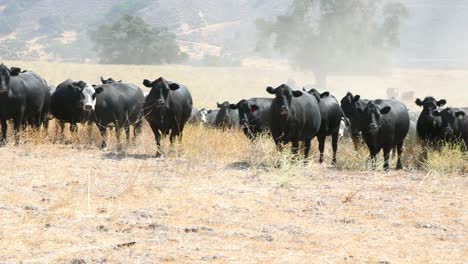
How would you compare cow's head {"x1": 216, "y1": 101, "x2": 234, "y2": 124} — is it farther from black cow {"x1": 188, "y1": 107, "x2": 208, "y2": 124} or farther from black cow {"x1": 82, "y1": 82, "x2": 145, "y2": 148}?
black cow {"x1": 82, "y1": 82, "x2": 145, "y2": 148}

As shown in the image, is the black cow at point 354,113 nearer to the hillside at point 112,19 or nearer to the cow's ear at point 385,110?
the cow's ear at point 385,110

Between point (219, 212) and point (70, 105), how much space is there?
915 centimetres

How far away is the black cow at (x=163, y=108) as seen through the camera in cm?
1555

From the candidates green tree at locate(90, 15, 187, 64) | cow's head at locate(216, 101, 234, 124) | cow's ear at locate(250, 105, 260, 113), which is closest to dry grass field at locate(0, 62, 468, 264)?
cow's ear at locate(250, 105, 260, 113)

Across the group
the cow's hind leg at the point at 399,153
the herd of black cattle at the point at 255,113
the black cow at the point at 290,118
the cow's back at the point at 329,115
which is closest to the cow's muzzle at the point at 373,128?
the herd of black cattle at the point at 255,113

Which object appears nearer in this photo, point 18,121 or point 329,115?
point 18,121

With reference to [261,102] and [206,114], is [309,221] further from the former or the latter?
[206,114]

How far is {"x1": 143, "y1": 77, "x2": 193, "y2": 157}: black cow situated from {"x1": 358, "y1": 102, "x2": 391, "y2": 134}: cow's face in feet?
13.3

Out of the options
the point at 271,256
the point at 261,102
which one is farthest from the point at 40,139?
the point at 271,256

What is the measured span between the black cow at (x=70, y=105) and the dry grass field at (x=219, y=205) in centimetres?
70

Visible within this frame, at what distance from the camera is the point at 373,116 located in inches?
587

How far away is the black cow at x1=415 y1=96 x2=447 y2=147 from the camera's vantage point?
15766 mm

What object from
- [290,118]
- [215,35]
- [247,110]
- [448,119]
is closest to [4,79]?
[247,110]

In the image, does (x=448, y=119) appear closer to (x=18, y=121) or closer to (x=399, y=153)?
(x=399, y=153)
